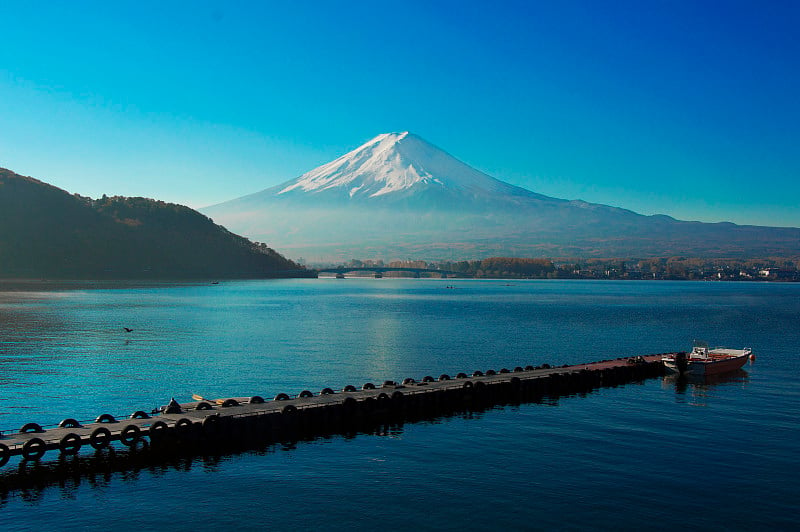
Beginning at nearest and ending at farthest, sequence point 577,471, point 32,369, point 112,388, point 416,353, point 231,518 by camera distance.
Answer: point 231,518 → point 577,471 → point 112,388 → point 32,369 → point 416,353

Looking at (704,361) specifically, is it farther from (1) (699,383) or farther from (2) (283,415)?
(2) (283,415)

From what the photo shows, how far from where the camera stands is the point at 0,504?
62.9 feet

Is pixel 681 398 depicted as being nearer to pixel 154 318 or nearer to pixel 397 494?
pixel 397 494

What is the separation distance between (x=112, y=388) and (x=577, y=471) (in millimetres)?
25580

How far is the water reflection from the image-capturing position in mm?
38600

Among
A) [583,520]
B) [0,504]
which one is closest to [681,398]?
[583,520]

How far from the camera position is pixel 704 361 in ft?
153

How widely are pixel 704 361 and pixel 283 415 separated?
3193cm

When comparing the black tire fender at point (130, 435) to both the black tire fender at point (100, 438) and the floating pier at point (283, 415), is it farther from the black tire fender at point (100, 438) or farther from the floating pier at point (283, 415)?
the black tire fender at point (100, 438)

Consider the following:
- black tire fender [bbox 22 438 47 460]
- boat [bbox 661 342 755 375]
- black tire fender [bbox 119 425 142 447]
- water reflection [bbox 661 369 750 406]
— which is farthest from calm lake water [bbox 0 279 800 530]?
black tire fender [bbox 119 425 142 447]

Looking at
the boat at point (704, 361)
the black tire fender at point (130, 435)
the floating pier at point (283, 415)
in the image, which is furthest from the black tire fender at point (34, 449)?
the boat at point (704, 361)

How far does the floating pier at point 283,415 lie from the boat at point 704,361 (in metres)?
8.59

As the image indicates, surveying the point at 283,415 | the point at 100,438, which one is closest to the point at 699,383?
the point at 283,415

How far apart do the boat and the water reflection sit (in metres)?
0.35
